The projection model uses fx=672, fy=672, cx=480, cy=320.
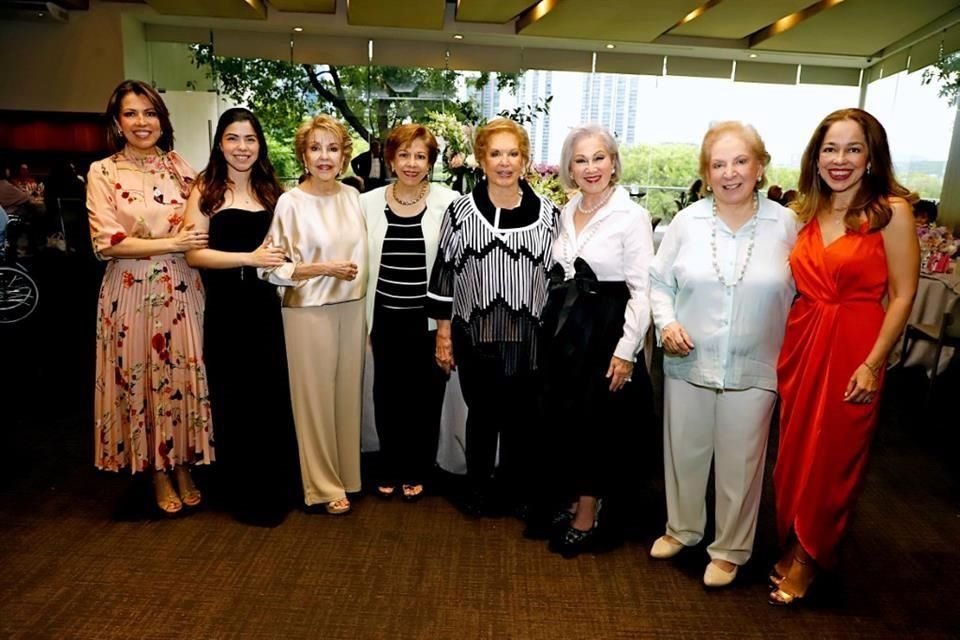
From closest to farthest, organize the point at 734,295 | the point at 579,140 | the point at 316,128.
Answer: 1. the point at 734,295
2. the point at 579,140
3. the point at 316,128

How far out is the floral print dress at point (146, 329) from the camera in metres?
2.58

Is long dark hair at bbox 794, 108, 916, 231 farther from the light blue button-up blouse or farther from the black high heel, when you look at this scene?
the black high heel

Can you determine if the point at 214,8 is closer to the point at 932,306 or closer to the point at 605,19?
A: the point at 605,19

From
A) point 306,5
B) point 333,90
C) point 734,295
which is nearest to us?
point 734,295

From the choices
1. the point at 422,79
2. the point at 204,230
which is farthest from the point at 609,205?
the point at 422,79

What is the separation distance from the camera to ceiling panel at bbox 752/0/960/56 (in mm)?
7184

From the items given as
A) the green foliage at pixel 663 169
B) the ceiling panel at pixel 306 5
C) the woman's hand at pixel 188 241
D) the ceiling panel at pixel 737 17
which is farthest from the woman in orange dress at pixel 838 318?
the green foliage at pixel 663 169

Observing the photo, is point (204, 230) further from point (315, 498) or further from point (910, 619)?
point (910, 619)

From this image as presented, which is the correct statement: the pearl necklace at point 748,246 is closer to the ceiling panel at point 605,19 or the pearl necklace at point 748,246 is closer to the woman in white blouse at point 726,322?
the woman in white blouse at point 726,322

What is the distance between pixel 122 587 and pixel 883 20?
357 inches

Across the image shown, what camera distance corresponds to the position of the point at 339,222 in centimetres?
267

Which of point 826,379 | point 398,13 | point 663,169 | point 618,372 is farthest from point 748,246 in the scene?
point 663,169

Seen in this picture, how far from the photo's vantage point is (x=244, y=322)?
2693 millimetres

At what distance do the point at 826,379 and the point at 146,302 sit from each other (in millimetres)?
2465
